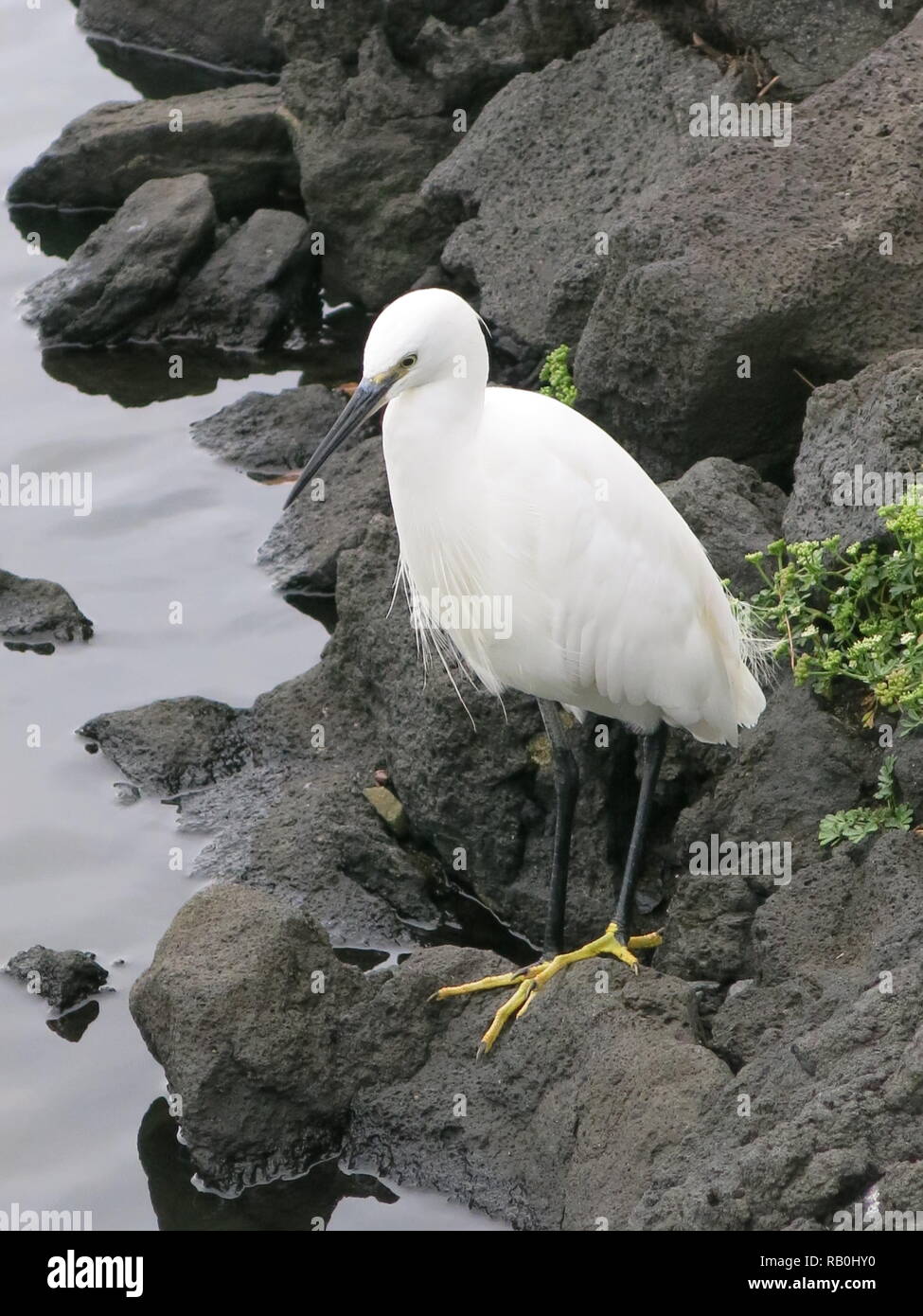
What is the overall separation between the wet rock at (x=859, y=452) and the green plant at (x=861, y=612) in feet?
0.35

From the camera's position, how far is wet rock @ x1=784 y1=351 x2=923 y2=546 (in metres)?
5.80

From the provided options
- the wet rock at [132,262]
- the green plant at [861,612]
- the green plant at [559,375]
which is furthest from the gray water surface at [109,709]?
the green plant at [861,612]

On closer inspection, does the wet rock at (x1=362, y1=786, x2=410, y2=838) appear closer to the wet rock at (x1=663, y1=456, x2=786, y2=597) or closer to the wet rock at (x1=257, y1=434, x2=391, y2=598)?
the wet rock at (x1=663, y1=456, x2=786, y2=597)

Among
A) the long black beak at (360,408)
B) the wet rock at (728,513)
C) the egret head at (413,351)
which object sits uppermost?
the egret head at (413,351)

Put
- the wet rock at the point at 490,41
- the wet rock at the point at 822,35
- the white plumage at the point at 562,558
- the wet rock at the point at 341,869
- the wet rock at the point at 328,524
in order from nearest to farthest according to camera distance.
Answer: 1. the white plumage at the point at 562,558
2. the wet rock at the point at 341,869
3. the wet rock at the point at 822,35
4. the wet rock at the point at 328,524
5. the wet rock at the point at 490,41

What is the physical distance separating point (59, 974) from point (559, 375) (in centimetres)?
364

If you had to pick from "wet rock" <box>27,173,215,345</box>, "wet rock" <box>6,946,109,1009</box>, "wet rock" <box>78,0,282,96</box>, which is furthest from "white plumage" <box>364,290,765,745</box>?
"wet rock" <box>78,0,282,96</box>

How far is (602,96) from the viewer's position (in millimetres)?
9422

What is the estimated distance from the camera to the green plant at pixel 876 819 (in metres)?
5.44

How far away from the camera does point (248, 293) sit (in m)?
11.4

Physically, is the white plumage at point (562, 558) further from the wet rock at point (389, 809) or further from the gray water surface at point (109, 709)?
the gray water surface at point (109, 709)

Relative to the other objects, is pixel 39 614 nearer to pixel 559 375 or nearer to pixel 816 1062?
pixel 559 375

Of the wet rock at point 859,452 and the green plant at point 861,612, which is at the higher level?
the wet rock at point 859,452

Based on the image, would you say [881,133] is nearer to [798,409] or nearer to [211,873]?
[798,409]
